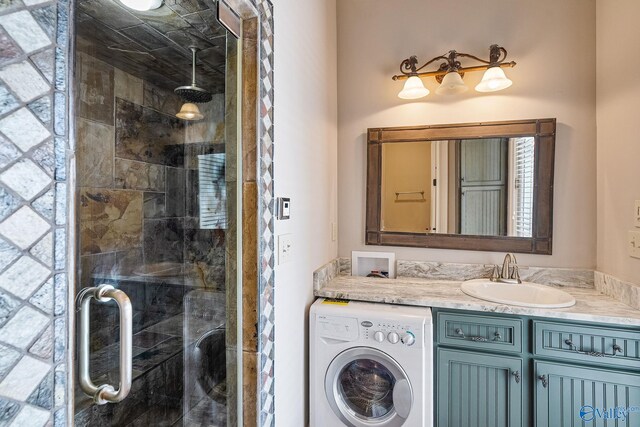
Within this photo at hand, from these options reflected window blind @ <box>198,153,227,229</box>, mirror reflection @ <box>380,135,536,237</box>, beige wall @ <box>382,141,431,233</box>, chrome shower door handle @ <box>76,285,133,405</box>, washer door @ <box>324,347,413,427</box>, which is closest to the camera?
chrome shower door handle @ <box>76,285,133,405</box>

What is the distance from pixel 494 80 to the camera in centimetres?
195

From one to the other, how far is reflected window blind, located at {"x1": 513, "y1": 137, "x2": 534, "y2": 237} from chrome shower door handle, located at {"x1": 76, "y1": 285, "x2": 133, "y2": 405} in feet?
7.21

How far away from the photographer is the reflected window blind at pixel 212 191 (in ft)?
4.57

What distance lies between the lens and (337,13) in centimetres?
241

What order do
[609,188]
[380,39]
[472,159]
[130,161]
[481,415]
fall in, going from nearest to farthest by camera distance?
[130,161] → [481,415] → [609,188] → [472,159] → [380,39]

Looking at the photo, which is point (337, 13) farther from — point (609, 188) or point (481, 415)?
point (481, 415)

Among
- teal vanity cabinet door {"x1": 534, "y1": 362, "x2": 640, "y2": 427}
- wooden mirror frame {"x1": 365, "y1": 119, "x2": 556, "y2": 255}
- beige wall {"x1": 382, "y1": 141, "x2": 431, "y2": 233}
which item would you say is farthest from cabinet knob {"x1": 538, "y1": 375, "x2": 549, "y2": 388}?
beige wall {"x1": 382, "y1": 141, "x2": 431, "y2": 233}

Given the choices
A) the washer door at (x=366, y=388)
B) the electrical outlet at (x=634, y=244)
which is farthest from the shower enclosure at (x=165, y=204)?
the electrical outlet at (x=634, y=244)

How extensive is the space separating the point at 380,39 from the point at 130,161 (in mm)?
1896

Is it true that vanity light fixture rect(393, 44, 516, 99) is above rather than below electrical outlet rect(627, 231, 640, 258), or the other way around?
above

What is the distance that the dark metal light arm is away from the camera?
1.99m

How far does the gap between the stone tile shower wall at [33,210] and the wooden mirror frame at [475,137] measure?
1.96m

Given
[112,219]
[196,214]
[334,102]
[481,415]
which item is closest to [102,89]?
[112,219]

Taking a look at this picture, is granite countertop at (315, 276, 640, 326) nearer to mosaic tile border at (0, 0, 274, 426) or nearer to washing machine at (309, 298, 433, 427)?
washing machine at (309, 298, 433, 427)
